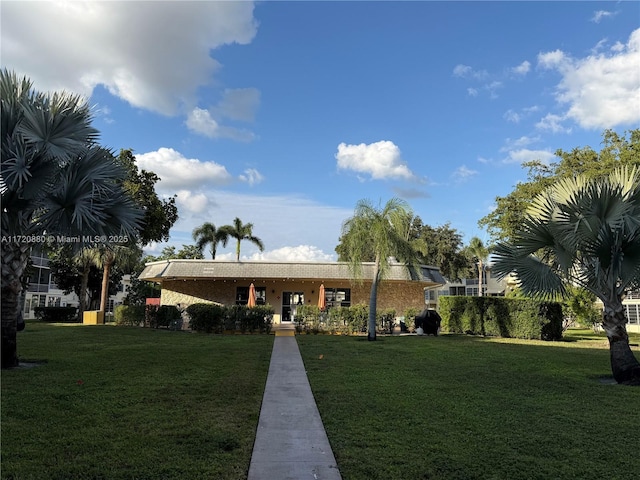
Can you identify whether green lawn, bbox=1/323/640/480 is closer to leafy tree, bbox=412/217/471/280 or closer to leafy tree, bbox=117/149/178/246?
leafy tree, bbox=117/149/178/246

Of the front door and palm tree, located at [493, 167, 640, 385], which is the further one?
the front door

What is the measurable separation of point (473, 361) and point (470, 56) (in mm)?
9398

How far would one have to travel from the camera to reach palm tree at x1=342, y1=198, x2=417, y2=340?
1535cm

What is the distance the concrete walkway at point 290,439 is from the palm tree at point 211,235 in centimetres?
3015

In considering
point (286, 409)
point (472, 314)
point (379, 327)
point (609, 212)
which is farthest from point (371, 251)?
point (286, 409)

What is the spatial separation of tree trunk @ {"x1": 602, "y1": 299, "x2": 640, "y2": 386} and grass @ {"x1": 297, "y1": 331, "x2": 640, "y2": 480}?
0.48m

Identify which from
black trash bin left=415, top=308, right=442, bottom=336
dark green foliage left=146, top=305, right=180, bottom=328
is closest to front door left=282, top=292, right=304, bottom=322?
dark green foliage left=146, top=305, right=180, bottom=328

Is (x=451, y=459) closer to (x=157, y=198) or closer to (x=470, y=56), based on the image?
(x=470, y=56)

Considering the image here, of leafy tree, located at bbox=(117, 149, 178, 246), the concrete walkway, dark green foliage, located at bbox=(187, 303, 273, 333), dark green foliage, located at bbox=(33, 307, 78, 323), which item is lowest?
dark green foliage, located at bbox=(33, 307, 78, 323)

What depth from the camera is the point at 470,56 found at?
45.2 ft

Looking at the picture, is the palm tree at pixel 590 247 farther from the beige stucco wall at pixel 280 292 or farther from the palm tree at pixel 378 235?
the beige stucco wall at pixel 280 292

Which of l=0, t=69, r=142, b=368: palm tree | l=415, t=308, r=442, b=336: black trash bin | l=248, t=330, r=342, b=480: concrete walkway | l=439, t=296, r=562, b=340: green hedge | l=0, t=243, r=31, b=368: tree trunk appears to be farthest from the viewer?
l=415, t=308, r=442, b=336: black trash bin

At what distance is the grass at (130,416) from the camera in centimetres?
388

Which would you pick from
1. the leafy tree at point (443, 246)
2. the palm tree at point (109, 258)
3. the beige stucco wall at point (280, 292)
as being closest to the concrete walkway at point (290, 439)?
the beige stucco wall at point (280, 292)
